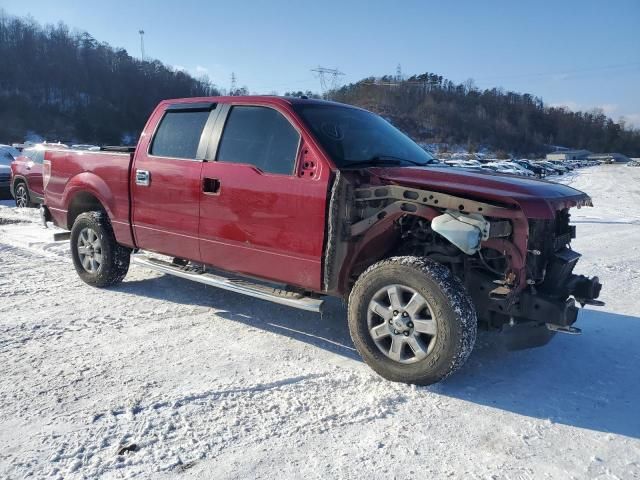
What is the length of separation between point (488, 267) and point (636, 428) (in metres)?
1.26

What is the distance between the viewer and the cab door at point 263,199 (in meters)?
3.94

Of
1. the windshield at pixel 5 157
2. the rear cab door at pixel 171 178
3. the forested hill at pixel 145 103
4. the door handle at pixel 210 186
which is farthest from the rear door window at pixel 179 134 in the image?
the forested hill at pixel 145 103

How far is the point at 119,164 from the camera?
5.38 m

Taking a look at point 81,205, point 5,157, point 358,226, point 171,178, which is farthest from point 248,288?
point 5,157

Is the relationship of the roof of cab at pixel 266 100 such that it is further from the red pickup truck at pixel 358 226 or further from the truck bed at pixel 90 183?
the truck bed at pixel 90 183

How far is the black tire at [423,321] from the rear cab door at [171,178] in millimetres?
1844

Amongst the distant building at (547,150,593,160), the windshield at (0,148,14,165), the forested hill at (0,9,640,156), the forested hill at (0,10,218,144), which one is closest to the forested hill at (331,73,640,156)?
the forested hill at (0,9,640,156)

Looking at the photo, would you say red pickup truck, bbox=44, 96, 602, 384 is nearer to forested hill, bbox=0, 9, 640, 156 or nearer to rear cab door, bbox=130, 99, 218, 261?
rear cab door, bbox=130, 99, 218, 261

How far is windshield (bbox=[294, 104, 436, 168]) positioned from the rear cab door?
1.07 metres

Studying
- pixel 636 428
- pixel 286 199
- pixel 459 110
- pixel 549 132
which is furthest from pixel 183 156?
pixel 549 132

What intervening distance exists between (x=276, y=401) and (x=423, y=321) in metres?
1.07

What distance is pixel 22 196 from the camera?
13.2m

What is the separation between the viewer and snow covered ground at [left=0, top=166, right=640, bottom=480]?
8.68 ft

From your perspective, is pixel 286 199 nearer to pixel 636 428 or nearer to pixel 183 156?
pixel 183 156
